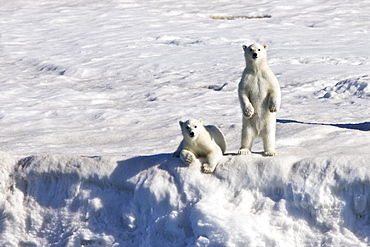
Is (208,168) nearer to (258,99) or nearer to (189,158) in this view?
(189,158)

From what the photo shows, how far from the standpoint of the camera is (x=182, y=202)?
21.0ft

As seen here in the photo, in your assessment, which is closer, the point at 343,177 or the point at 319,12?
the point at 343,177

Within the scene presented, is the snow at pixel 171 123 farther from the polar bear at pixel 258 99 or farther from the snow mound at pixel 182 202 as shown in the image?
the polar bear at pixel 258 99

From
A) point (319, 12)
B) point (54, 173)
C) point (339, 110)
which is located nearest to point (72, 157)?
point (54, 173)

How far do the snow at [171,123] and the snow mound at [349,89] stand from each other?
0.04m

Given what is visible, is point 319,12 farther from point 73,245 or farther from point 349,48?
point 73,245

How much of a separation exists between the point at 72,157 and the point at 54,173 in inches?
10.3

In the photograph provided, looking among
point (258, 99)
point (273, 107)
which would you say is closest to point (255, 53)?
point (258, 99)

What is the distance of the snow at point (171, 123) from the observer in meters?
6.10

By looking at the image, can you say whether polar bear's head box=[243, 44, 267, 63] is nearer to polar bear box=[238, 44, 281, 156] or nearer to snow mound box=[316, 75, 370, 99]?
polar bear box=[238, 44, 281, 156]

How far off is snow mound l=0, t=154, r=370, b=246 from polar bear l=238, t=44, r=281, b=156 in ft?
0.76

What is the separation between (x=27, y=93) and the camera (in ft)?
52.1

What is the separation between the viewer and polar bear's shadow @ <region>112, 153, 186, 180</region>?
6648 millimetres

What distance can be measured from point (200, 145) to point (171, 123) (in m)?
5.59
